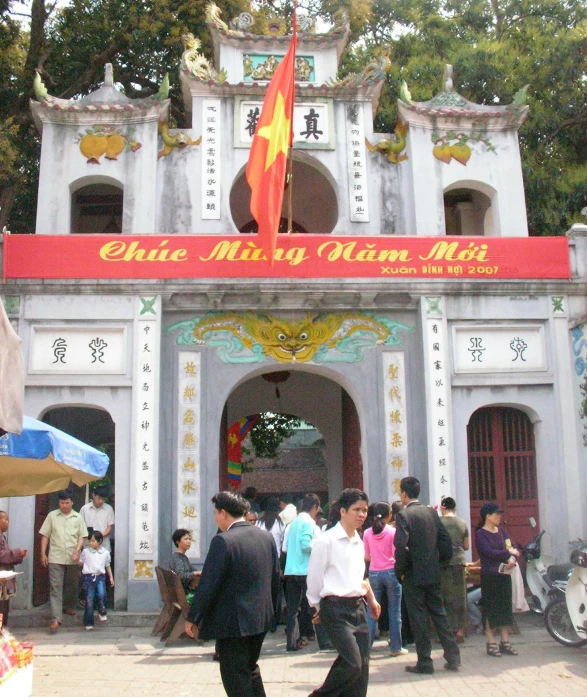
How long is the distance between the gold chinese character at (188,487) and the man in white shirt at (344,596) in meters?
5.40

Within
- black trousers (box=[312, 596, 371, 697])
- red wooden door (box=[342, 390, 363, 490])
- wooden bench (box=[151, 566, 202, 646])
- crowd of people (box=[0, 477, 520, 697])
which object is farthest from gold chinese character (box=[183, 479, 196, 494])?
black trousers (box=[312, 596, 371, 697])

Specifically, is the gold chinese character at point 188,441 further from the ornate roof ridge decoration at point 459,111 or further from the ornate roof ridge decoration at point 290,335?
the ornate roof ridge decoration at point 459,111

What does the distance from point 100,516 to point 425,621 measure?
4815 mm

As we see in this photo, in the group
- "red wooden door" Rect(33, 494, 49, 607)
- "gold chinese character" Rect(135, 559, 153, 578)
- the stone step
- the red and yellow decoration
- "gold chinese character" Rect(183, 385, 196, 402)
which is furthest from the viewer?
the red and yellow decoration

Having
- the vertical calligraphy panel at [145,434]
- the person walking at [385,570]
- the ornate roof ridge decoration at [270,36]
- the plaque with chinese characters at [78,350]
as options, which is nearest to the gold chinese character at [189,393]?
the vertical calligraphy panel at [145,434]

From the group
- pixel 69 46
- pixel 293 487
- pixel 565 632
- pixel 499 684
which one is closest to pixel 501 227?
pixel 565 632

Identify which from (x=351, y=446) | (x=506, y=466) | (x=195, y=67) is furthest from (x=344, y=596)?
(x=195, y=67)

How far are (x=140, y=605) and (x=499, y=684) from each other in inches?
187

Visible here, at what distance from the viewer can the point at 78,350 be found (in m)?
10.4

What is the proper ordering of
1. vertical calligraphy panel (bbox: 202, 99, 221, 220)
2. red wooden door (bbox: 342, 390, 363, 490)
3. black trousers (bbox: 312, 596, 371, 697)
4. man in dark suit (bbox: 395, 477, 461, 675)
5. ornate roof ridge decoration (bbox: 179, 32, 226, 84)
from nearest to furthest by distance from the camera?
black trousers (bbox: 312, 596, 371, 697)
man in dark suit (bbox: 395, 477, 461, 675)
vertical calligraphy panel (bbox: 202, 99, 221, 220)
red wooden door (bbox: 342, 390, 363, 490)
ornate roof ridge decoration (bbox: 179, 32, 226, 84)

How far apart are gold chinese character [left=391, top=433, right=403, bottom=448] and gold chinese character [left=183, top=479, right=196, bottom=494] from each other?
264cm

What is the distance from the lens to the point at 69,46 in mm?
17422

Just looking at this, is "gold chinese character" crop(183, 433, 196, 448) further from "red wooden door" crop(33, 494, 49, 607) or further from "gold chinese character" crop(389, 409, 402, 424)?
"gold chinese character" crop(389, 409, 402, 424)

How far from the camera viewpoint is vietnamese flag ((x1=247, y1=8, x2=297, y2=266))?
1007cm
